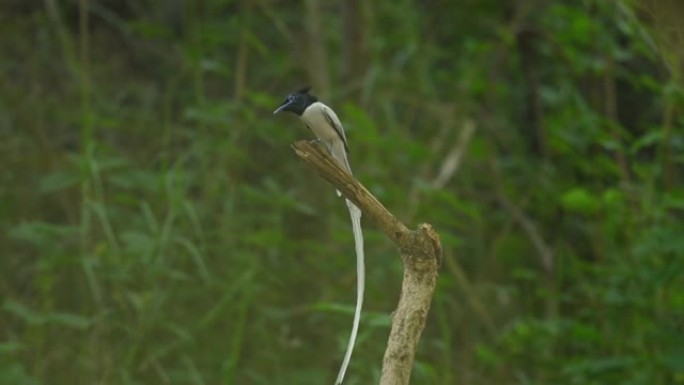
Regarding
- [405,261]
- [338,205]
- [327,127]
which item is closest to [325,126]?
[327,127]

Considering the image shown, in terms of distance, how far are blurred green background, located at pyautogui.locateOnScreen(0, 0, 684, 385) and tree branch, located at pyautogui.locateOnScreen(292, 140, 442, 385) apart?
1.16 metres

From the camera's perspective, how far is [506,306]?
5.88 meters

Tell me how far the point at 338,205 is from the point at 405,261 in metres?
3.04

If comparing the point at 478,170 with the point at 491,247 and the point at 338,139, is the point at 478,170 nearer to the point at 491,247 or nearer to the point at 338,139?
the point at 491,247

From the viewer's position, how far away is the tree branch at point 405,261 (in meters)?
2.16

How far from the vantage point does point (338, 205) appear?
17.4 ft

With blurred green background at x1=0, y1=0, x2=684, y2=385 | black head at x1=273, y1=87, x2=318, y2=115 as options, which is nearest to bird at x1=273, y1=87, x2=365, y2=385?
black head at x1=273, y1=87, x2=318, y2=115

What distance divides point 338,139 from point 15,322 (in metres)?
3.05

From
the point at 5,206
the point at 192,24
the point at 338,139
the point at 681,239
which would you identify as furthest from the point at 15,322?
the point at 338,139

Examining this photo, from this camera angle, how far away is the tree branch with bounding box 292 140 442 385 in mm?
2162

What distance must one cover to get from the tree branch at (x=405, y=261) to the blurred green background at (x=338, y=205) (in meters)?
1.16

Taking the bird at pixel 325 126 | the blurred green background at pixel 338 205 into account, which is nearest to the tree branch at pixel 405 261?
the bird at pixel 325 126

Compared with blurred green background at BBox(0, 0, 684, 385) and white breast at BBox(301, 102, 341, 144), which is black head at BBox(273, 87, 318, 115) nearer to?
white breast at BBox(301, 102, 341, 144)

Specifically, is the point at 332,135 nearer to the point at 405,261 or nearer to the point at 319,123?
the point at 319,123
